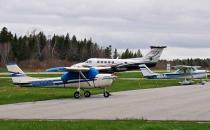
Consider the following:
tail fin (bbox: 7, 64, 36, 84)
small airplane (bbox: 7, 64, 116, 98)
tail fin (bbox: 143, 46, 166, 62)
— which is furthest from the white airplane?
small airplane (bbox: 7, 64, 116, 98)

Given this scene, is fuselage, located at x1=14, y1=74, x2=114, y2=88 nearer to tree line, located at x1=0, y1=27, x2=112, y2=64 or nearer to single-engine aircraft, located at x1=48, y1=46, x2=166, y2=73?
single-engine aircraft, located at x1=48, y1=46, x2=166, y2=73

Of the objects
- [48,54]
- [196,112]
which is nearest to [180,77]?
[196,112]

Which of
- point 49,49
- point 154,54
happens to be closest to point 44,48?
point 49,49

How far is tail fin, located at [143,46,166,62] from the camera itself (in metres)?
86.8

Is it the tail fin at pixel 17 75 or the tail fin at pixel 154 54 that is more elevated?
the tail fin at pixel 154 54

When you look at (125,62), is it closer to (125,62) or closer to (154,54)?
(125,62)

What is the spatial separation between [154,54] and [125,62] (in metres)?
7.47

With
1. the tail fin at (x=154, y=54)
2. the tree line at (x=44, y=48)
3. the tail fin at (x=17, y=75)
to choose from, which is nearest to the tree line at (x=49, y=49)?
the tree line at (x=44, y=48)

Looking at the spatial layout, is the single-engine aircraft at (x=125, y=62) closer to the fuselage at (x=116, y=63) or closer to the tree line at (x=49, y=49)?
the fuselage at (x=116, y=63)

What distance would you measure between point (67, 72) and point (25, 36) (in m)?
125

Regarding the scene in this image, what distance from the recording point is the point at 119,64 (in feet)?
266

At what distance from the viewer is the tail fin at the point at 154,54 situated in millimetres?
86812

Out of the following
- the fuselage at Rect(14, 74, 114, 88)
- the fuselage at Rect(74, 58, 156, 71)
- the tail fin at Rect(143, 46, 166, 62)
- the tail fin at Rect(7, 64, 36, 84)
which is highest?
the tail fin at Rect(143, 46, 166, 62)

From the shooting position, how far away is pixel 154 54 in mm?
87375
